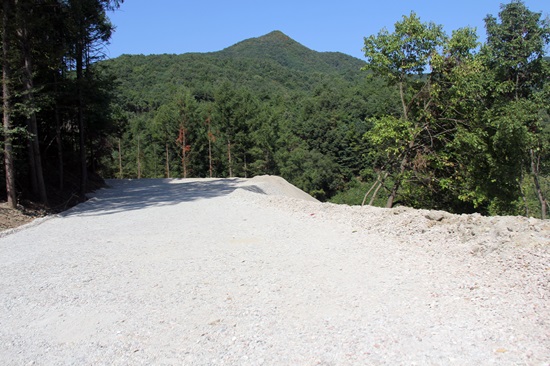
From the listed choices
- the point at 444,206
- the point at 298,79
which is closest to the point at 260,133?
the point at 444,206

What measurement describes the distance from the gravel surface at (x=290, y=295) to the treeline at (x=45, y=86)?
4.47 meters

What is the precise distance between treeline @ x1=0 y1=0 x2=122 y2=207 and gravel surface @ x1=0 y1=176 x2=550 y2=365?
4.47 metres

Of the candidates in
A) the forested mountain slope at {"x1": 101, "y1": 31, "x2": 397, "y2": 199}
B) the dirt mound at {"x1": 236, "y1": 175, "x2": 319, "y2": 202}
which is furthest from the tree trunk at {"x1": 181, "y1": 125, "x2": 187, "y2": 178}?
the dirt mound at {"x1": 236, "y1": 175, "x2": 319, "y2": 202}

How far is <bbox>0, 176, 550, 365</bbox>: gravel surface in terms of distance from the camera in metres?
3.77

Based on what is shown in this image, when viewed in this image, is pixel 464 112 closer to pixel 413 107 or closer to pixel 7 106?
pixel 413 107

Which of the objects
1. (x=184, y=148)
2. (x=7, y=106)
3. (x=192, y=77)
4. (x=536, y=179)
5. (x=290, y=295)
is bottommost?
(x=290, y=295)

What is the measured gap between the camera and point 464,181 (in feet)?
46.3

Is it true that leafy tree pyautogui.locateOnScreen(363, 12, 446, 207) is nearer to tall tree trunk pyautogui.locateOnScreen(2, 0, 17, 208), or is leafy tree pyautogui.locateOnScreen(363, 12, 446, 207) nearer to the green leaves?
the green leaves

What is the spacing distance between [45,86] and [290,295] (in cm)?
1251

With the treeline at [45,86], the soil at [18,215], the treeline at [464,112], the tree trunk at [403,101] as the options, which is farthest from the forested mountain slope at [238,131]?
the soil at [18,215]

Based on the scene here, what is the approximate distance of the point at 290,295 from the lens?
205 inches

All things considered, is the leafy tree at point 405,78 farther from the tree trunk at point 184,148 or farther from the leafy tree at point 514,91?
the tree trunk at point 184,148

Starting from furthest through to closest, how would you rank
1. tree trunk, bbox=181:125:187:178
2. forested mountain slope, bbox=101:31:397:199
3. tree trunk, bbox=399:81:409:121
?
forested mountain slope, bbox=101:31:397:199
tree trunk, bbox=181:125:187:178
tree trunk, bbox=399:81:409:121

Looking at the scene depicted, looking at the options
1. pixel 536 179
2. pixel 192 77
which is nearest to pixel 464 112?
pixel 536 179
